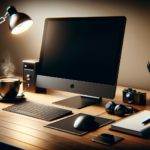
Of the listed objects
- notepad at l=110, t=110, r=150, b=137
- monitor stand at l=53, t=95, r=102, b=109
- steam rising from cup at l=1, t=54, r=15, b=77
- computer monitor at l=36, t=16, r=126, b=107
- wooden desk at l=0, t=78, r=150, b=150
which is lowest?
wooden desk at l=0, t=78, r=150, b=150

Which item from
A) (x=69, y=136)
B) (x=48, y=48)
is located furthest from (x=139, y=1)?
(x=69, y=136)

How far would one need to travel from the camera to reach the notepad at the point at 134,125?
31.8 inches

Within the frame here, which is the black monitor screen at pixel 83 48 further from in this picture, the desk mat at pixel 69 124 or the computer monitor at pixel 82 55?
the desk mat at pixel 69 124

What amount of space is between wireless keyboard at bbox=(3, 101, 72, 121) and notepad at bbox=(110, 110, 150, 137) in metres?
0.27

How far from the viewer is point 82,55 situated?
1.27m

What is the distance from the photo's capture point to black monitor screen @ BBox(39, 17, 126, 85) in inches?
46.0

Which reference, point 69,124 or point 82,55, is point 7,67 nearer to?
point 82,55

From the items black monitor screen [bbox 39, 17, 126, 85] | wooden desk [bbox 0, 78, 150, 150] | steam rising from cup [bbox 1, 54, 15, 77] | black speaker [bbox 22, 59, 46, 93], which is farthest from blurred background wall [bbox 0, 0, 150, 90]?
wooden desk [bbox 0, 78, 150, 150]

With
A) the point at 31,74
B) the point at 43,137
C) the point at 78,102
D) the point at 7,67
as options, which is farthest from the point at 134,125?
the point at 7,67

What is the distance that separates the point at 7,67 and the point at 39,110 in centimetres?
132

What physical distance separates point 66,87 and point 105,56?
11.9 inches

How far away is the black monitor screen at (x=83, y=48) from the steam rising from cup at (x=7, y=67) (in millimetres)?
827

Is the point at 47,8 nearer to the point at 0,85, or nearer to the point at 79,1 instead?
the point at 79,1

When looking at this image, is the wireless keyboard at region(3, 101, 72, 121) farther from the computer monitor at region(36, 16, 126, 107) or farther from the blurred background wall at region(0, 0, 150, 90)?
the blurred background wall at region(0, 0, 150, 90)
